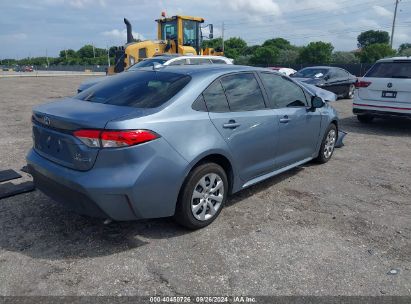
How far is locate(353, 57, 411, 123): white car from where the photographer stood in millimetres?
8430

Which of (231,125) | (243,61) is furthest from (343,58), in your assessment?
(231,125)

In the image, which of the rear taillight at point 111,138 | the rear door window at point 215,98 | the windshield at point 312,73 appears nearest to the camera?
the rear taillight at point 111,138

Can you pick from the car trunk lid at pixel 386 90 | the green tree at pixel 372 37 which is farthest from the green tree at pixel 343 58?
the green tree at pixel 372 37

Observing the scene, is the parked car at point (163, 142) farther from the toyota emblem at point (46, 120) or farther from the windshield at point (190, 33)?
the windshield at point (190, 33)

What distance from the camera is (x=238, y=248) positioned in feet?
11.5

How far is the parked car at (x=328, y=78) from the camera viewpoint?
1399 centimetres

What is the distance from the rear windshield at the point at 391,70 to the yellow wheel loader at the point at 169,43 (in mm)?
8999

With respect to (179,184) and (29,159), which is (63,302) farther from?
(29,159)

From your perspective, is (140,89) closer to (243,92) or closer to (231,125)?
(231,125)

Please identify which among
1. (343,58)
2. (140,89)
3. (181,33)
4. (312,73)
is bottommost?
(140,89)

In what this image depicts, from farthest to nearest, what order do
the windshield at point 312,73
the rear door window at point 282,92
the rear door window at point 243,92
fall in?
1. the windshield at point 312,73
2. the rear door window at point 282,92
3. the rear door window at point 243,92

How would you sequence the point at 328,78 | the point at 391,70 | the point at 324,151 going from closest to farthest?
1. the point at 324,151
2. the point at 391,70
3. the point at 328,78

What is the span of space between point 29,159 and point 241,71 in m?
2.48

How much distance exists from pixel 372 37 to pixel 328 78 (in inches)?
3526
